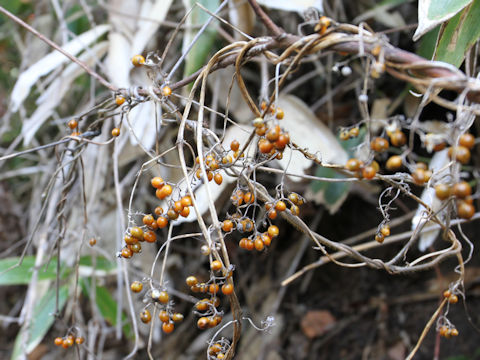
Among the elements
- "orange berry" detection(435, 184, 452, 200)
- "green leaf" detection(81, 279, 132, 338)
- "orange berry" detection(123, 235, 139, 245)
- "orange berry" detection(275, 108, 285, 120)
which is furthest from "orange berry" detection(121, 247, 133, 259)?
A: "green leaf" detection(81, 279, 132, 338)

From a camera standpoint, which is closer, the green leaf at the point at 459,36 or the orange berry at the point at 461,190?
the orange berry at the point at 461,190

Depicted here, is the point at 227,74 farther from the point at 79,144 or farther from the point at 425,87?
the point at 425,87

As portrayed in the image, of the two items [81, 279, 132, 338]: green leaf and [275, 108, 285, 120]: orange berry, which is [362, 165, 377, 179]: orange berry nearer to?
[275, 108, 285, 120]: orange berry

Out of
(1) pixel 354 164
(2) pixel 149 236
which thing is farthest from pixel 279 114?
(2) pixel 149 236

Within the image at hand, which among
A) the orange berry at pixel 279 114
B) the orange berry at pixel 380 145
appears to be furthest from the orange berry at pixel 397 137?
the orange berry at pixel 279 114

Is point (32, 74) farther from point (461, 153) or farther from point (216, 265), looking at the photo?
point (461, 153)

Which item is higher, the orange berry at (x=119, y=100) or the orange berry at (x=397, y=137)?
the orange berry at (x=119, y=100)

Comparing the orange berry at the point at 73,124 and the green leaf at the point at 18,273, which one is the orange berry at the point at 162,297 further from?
the green leaf at the point at 18,273
